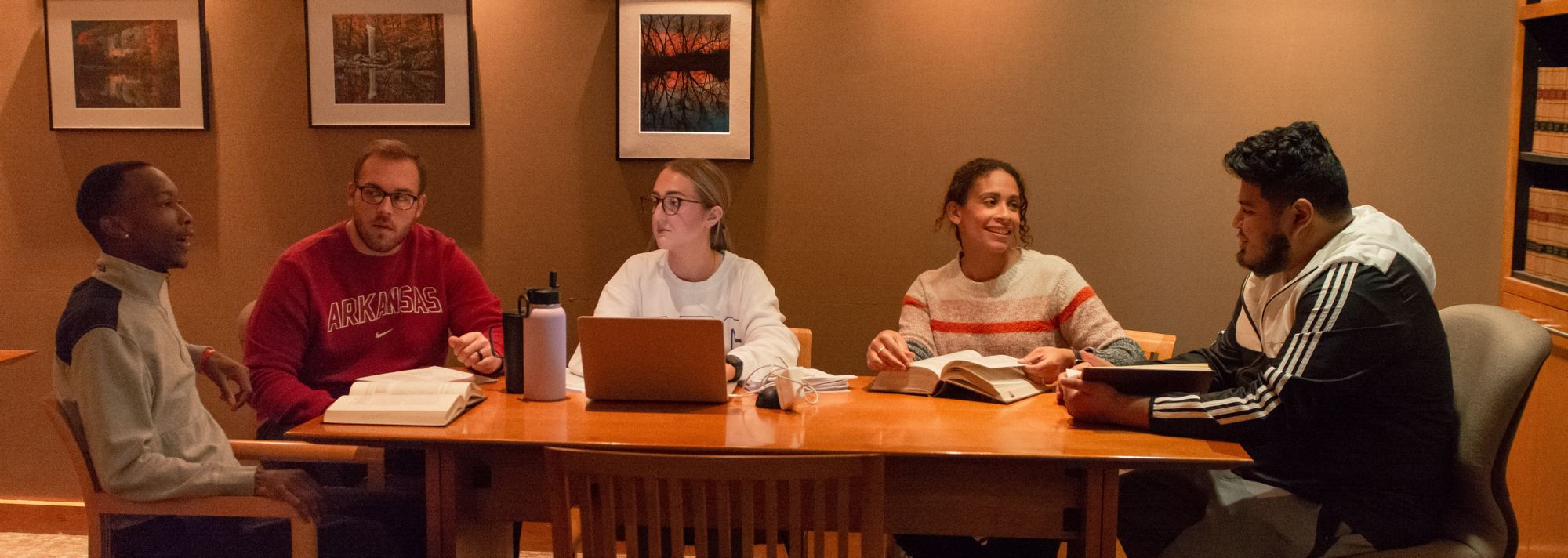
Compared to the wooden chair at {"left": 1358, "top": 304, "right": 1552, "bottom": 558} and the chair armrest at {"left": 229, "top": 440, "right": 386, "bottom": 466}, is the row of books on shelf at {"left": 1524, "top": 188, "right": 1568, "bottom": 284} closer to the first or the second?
the wooden chair at {"left": 1358, "top": 304, "right": 1552, "bottom": 558}

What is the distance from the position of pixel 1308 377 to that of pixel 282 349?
2238mm

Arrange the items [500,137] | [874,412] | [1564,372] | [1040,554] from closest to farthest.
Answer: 1. [874,412]
2. [1040,554]
3. [1564,372]
4. [500,137]

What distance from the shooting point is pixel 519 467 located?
1.95 meters

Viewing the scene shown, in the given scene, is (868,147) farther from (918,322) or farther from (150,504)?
(150,504)

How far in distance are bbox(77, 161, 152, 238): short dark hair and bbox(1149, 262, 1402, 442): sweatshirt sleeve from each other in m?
1.97

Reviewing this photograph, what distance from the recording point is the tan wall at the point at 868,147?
3.25 m

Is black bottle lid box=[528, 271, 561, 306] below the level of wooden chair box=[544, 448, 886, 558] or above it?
above

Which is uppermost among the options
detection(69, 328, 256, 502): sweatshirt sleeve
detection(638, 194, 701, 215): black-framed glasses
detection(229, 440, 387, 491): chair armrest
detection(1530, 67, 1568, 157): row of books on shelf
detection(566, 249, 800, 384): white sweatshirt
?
detection(1530, 67, 1568, 157): row of books on shelf

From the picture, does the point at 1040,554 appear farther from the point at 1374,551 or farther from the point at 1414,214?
the point at 1414,214

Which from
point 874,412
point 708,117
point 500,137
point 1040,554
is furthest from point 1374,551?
point 500,137

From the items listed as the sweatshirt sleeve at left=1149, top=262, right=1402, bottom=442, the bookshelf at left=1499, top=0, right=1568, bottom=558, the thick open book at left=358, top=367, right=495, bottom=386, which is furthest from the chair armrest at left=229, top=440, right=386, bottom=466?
the bookshelf at left=1499, top=0, right=1568, bottom=558

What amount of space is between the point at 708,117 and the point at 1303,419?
80.1 inches

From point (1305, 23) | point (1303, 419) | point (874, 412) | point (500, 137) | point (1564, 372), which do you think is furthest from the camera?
point (500, 137)

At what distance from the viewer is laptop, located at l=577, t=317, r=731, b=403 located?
2.04m
